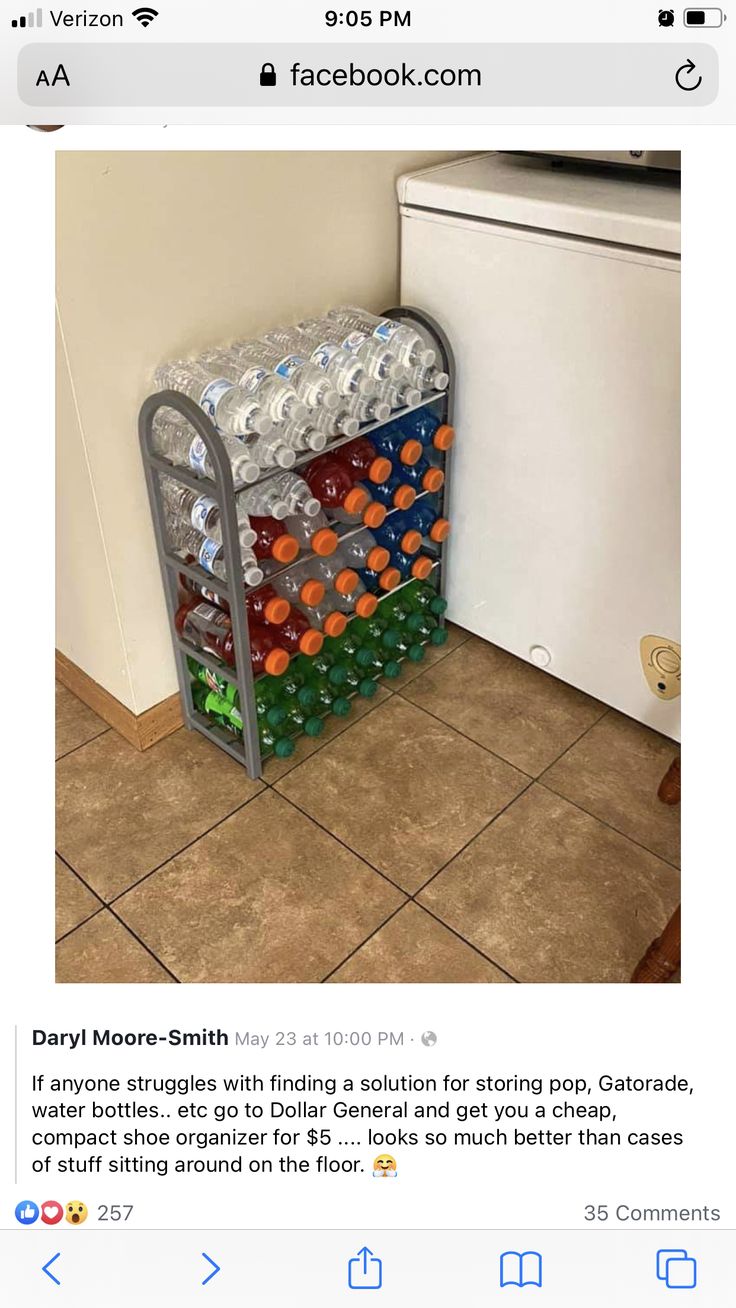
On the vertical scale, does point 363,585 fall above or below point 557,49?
below

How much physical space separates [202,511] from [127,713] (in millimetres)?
430

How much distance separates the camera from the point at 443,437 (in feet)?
4.74

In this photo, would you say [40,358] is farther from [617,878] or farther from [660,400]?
[617,878]

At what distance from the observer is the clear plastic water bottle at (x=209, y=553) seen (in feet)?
4.06

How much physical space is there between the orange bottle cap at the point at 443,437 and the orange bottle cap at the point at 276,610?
379mm

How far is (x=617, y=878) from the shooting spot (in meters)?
1.27

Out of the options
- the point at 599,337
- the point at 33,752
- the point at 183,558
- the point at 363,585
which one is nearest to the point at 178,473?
the point at 183,558

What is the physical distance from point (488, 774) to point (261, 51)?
3.63 ft
